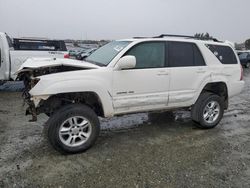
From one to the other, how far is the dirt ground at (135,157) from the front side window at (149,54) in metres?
1.37

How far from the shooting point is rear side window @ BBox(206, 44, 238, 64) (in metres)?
6.16

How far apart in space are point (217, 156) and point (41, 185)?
8.88 feet

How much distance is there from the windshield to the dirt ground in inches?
55.5

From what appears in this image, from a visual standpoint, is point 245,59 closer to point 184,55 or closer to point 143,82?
point 184,55

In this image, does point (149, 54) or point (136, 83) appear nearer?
point (136, 83)

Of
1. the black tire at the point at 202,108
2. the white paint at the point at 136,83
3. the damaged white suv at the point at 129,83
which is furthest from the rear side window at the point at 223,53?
the black tire at the point at 202,108

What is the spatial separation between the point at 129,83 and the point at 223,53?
2.58 metres

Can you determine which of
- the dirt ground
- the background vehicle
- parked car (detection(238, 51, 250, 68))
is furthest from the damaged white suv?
parked car (detection(238, 51, 250, 68))

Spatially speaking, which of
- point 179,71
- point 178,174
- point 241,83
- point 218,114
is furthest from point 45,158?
point 241,83

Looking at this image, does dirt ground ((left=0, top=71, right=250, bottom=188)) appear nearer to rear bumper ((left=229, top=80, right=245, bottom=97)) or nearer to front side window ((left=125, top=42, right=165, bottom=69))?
rear bumper ((left=229, top=80, right=245, bottom=97))

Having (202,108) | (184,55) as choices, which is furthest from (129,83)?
(202,108)

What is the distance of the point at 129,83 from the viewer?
497cm

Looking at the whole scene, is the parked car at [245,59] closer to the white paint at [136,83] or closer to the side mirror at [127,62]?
the white paint at [136,83]

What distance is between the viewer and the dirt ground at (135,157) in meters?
3.79
